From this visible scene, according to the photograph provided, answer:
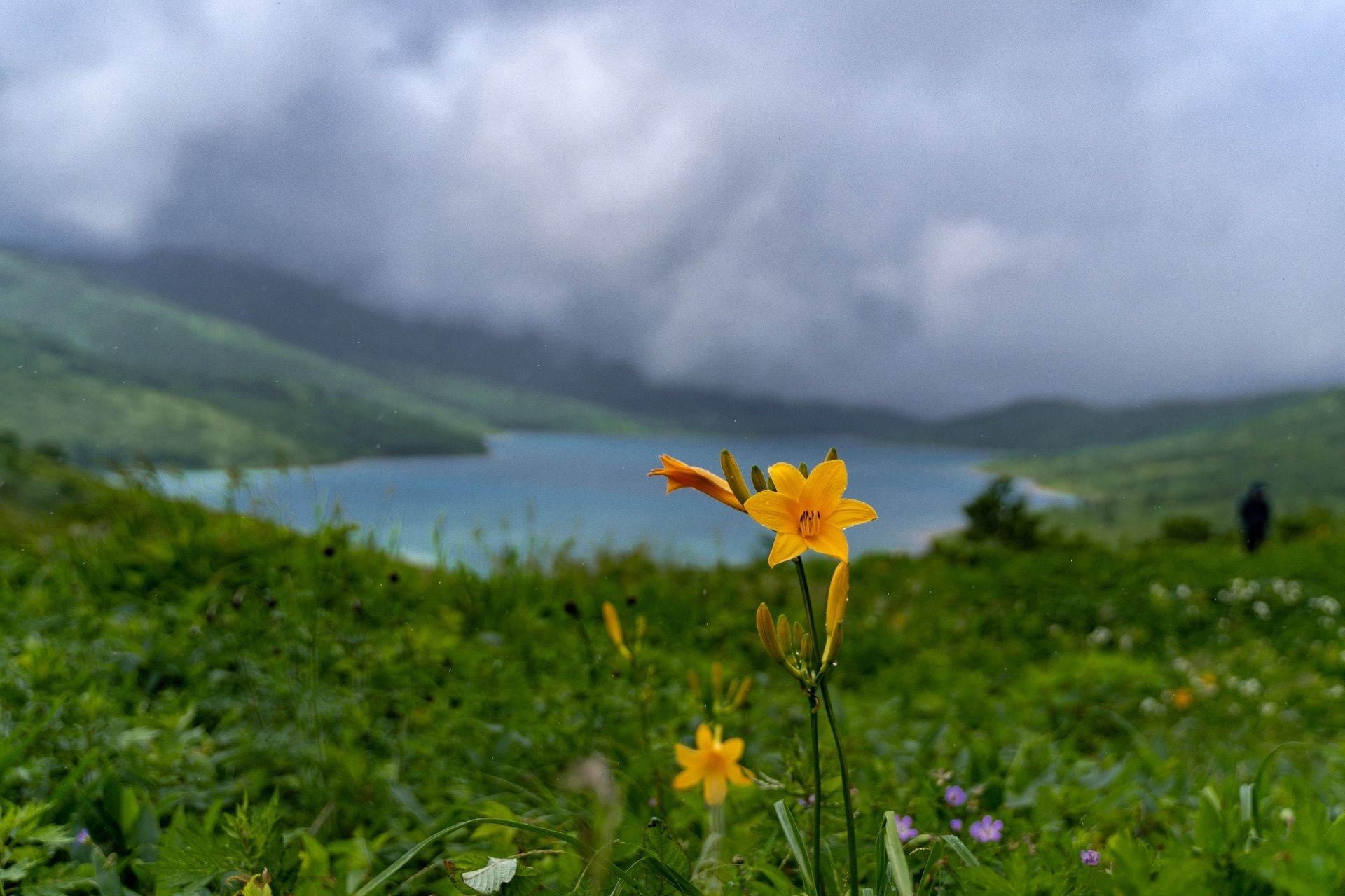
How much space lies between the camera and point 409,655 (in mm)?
2451

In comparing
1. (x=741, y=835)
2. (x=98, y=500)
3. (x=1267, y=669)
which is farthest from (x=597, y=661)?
(x=98, y=500)

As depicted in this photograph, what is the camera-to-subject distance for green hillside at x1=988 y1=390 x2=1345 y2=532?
3.99 meters

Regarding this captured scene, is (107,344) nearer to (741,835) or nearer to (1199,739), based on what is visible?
(741,835)

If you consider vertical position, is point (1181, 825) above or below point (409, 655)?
below

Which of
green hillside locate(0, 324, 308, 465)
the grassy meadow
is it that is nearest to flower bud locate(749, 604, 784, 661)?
the grassy meadow

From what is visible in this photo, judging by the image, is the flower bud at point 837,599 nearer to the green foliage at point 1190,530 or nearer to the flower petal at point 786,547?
the flower petal at point 786,547

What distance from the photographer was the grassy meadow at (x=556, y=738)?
1.17 m

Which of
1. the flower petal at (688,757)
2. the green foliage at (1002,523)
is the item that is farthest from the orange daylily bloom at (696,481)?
the green foliage at (1002,523)

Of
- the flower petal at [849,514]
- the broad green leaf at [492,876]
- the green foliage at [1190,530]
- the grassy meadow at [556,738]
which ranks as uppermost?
the flower petal at [849,514]

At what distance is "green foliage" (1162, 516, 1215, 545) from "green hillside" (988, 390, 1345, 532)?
8.5 inches

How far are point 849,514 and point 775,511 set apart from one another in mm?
103

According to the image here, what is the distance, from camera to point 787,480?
0.92 meters

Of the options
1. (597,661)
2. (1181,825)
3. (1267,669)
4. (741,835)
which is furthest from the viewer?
(1267,669)

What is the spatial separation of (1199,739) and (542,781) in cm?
318
